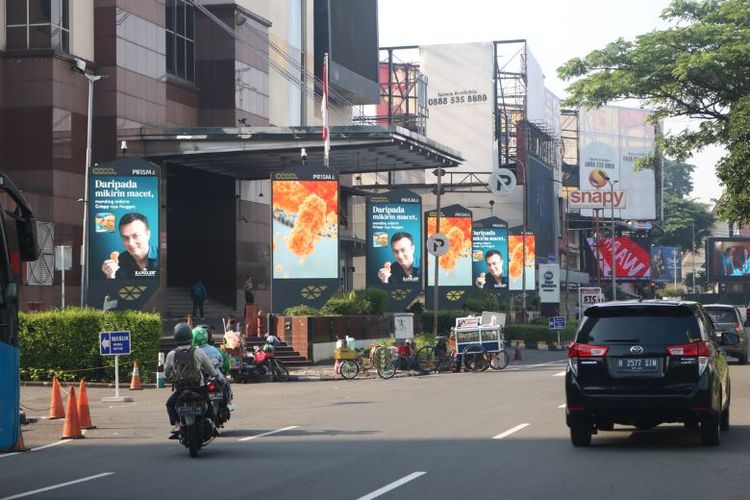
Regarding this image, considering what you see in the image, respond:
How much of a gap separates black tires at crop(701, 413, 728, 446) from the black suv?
0.01 meters

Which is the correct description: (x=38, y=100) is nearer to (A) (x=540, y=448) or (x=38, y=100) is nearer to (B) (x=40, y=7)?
(B) (x=40, y=7)

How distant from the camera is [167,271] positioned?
2331 inches

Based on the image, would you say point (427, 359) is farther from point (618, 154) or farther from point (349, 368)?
point (618, 154)

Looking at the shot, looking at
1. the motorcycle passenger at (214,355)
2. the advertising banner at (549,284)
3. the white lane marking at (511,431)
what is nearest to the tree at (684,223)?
the advertising banner at (549,284)

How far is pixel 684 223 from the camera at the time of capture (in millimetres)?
147500

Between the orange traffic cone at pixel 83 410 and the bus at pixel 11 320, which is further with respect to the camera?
the orange traffic cone at pixel 83 410

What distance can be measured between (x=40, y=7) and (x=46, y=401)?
2353 cm

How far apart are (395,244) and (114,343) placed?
22.4 metres

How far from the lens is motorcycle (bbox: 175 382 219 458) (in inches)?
646

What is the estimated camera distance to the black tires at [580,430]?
51.5 ft

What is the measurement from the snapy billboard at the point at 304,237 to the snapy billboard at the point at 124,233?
5.30 meters

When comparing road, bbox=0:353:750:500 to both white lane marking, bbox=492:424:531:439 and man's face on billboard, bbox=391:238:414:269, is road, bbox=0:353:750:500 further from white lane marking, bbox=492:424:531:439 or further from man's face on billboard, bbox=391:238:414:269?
man's face on billboard, bbox=391:238:414:269

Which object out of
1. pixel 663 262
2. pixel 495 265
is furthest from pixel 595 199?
pixel 495 265

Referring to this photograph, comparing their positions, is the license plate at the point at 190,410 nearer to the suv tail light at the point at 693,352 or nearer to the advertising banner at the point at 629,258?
the suv tail light at the point at 693,352
